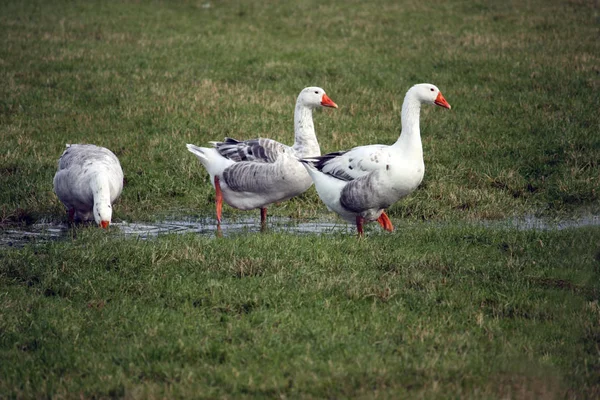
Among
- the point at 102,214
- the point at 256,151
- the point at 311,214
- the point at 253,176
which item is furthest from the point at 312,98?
the point at 102,214

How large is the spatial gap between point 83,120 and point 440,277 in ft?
31.7

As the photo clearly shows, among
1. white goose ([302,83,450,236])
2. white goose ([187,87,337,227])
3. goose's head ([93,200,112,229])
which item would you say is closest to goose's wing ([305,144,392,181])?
white goose ([302,83,450,236])

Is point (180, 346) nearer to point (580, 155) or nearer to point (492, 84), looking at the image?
point (580, 155)

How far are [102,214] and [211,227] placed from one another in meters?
1.61

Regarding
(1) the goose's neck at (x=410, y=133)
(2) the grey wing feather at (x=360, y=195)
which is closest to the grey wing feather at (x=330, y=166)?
(2) the grey wing feather at (x=360, y=195)

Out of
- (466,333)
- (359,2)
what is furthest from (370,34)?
(466,333)

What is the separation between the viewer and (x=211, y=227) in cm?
1055

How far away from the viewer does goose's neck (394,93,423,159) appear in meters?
9.28

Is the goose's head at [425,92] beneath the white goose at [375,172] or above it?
above

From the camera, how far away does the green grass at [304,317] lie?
559 cm

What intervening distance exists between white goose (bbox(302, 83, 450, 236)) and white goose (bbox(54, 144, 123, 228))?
8.69ft

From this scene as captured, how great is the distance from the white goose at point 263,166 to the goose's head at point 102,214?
1492 mm

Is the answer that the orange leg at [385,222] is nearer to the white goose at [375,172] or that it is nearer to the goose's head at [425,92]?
the white goose at [375,172]

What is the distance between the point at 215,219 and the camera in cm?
1104
